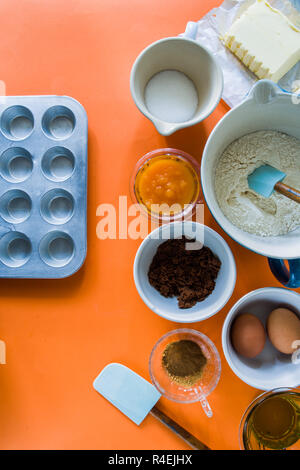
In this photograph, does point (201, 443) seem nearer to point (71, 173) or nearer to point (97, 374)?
point (97, 374)

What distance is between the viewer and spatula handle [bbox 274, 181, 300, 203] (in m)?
0.65

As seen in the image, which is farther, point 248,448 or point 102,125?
point 102,125

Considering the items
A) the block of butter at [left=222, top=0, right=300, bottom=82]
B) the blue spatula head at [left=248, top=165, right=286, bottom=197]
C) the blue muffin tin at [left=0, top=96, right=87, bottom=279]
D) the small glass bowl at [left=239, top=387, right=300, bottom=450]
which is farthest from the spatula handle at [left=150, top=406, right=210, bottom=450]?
the block of butter at [left=222, top=0, right=300, bottom=82]

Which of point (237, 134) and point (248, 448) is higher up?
point (237, 134)

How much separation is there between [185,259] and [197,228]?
8cm

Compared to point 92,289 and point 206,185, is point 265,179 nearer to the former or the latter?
point 206,185

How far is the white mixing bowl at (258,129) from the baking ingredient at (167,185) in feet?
0.36

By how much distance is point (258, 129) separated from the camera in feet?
2.33

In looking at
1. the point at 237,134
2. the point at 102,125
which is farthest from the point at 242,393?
the point at 102,125

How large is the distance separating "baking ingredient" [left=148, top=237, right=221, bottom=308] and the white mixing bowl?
0.12 metres

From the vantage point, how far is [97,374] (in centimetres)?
82

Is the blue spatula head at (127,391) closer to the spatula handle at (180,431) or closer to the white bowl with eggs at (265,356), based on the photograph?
the spatula handle at (180,431)

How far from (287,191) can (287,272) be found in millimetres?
176
